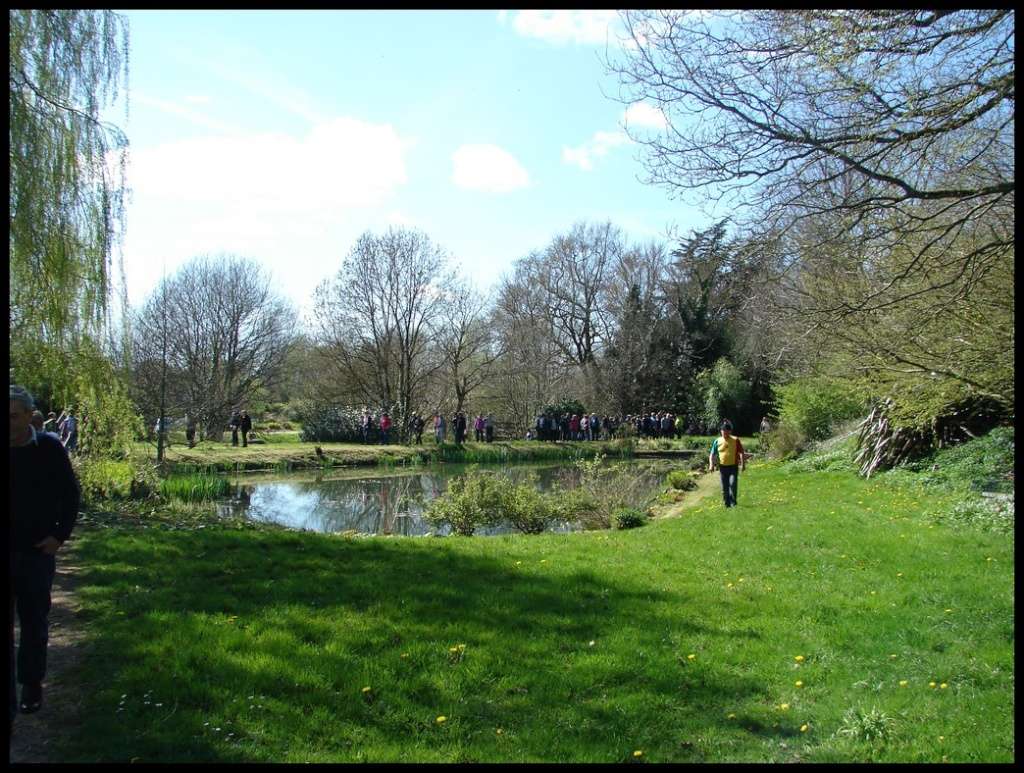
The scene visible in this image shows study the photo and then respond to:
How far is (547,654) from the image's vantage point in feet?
18.1

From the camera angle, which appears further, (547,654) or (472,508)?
(472,508)

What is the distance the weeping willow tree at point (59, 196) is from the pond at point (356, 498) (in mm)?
7518

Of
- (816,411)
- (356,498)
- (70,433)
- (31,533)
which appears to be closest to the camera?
(31,533)

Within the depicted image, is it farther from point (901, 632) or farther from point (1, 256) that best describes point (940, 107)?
point (1, 256)

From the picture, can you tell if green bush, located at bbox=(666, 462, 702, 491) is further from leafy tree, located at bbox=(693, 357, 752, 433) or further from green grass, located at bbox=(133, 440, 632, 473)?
leafy tree, located at bbox=(693, 357, 752, 433)

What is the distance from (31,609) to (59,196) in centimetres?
592

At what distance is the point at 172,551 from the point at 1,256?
273 inches

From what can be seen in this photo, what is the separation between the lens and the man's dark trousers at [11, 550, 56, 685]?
440 cm

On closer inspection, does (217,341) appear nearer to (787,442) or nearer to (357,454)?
(357,454)

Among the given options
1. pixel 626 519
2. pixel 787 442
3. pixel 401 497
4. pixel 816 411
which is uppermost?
pixel 816 411

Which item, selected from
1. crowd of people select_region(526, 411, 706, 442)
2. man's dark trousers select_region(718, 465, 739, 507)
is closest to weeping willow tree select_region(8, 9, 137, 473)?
man's dark trousers select_region(718, 465, 739, 507)

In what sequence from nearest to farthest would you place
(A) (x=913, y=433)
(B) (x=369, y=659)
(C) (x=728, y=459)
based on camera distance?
(B) (x=369, y=659), (C) (x=728, y=459), (A) (x=913, y=433)

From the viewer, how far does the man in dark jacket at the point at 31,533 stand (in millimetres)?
4363

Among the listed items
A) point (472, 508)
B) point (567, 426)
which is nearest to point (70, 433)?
point (472, 508)
